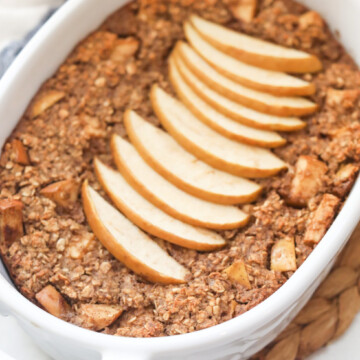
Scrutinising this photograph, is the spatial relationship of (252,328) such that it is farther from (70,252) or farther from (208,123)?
(208,123)

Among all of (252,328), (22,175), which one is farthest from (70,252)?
(252,328)

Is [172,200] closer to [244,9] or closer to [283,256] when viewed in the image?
[283,256]

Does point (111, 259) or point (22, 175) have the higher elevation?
point (22, 175)

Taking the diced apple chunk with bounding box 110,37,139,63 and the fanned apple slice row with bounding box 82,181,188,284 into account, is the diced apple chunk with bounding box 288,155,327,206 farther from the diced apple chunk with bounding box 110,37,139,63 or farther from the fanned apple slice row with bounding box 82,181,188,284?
the diced apple chunk with bounding box 110,37,139,63

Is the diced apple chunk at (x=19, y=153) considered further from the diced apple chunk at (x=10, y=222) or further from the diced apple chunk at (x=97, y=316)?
the diced apple chunk at (x=97, y=316)

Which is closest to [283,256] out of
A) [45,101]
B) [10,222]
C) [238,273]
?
[238,273]
